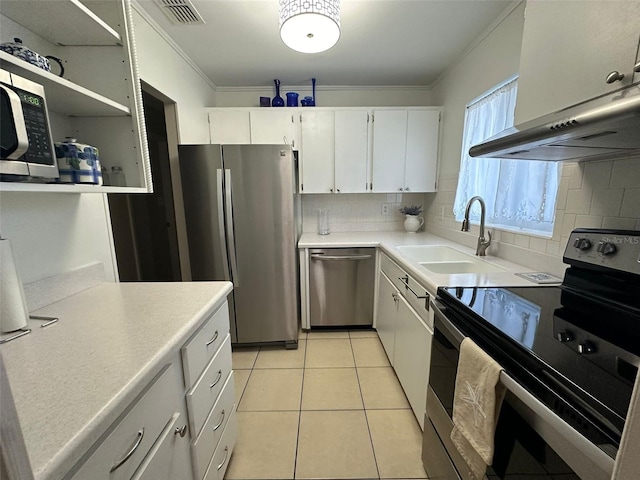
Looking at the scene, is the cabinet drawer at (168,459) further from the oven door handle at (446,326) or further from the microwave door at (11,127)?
the oven door handle at (446,326)

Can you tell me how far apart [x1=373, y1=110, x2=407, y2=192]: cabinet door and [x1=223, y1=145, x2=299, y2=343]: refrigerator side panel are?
3.34 feet

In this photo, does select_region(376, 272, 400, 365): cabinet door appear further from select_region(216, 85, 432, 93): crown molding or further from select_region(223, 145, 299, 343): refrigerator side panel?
select_region(216, 85, 432, 93): crown molding

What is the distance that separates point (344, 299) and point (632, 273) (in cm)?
189

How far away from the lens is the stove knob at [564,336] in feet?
2.48

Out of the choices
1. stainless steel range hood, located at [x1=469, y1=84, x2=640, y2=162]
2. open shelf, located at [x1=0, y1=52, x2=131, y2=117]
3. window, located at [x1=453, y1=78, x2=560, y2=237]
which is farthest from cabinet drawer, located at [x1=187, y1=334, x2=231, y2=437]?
window, located at [x1=453, y1=78, x2=560, y2=237]

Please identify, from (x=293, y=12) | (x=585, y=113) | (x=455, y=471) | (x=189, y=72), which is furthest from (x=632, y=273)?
(x=189, y=72)

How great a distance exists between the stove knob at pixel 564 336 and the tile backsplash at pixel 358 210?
2.36 m

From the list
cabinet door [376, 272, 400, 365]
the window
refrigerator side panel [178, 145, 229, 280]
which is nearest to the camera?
the window

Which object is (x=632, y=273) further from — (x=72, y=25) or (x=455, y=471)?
(x=72, y=25)

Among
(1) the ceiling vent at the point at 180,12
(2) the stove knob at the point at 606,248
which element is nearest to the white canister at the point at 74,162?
(1) the ceiling vent at the point at 180,12

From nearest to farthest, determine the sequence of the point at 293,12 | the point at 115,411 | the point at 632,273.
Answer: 1. the point at 115,411
2. the point at 632,273
3. the point at 293,12

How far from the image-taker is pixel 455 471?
978 millimetres

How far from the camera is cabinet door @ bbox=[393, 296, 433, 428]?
4.60ft

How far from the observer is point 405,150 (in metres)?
2.72
